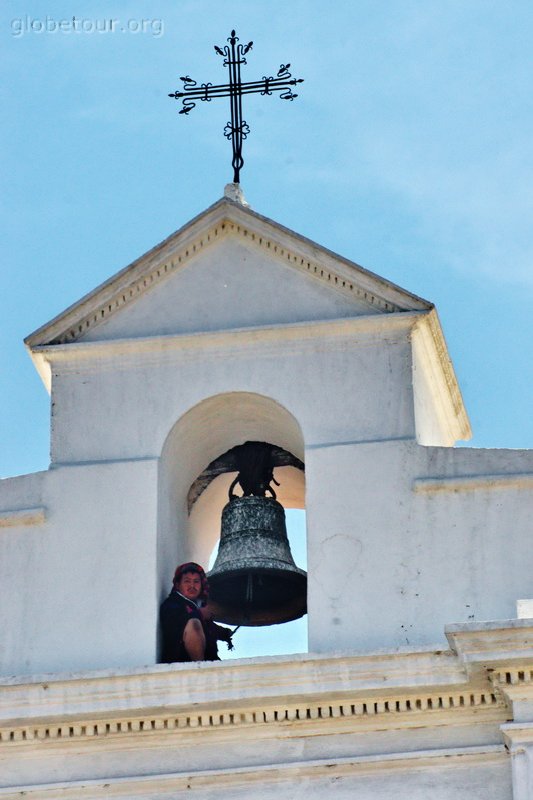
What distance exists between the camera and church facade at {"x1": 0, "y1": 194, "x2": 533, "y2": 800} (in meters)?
18.4

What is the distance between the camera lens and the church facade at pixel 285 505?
18359 mm

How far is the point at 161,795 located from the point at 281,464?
10.1ft

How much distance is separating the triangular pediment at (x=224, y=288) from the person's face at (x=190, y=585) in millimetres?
1651

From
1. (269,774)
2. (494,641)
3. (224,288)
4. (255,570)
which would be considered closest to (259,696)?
(269,774)

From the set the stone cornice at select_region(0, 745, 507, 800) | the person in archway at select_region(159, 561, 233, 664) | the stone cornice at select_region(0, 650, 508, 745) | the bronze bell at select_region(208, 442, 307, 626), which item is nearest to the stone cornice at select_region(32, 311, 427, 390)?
the bronze bell at select_region(208, 442, 307, 626)

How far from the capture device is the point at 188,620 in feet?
63.3

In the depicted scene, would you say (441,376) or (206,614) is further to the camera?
(441,376)

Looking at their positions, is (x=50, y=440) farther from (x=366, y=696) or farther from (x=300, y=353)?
(x=366, y=696)

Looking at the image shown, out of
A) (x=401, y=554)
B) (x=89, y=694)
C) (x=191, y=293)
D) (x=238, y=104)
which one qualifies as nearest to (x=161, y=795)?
(x=89, y=694)

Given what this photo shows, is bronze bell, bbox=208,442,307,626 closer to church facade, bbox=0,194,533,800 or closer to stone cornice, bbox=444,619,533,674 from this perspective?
church facade, bbox=0,194,533,800

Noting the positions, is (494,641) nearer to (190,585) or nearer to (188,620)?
(188,620)

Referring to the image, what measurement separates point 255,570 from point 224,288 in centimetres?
186

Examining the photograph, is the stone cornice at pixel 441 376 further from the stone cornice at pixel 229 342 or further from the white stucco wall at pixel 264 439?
the stone cornice at pixel 229 342

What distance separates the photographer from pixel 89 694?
18.5m
